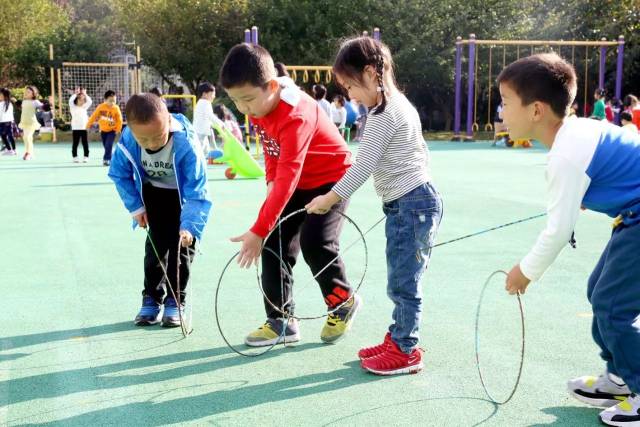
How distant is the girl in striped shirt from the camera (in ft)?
11.6

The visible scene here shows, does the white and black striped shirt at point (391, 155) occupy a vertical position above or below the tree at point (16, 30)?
below

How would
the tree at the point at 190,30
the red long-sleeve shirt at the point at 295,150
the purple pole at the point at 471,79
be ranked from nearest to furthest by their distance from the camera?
1. the red long-sleeve shirt at the point at 295,150
2. the purple pole at the point at 471,79
3. the tree at the point at 190,30

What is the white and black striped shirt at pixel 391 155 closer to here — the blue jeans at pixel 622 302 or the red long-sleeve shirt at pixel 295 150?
the red long-sleeve shirt at pixel 295 150

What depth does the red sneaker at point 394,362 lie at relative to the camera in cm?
369

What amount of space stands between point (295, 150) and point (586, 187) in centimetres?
138

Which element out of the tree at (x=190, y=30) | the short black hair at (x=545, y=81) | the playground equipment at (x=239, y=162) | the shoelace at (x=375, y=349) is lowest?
the shoelace at (x=375, y=349)

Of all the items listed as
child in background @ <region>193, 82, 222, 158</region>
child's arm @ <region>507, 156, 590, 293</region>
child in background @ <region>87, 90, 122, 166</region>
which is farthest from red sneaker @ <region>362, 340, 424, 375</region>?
child in background @ <region>87, 90, 122, 166</region>

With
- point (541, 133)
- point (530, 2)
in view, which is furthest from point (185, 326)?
point (530, 2)

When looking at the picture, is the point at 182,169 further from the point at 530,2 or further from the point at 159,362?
the point at 530,2

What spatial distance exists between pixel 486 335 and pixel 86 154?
13.6 meters

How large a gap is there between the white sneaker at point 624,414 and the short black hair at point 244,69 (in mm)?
2038

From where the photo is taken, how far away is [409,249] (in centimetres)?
364

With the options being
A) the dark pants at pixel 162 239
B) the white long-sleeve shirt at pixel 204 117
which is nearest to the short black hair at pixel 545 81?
the dark pants at pixel 162 239

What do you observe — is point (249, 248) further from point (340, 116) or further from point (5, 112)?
point (340, 116)
